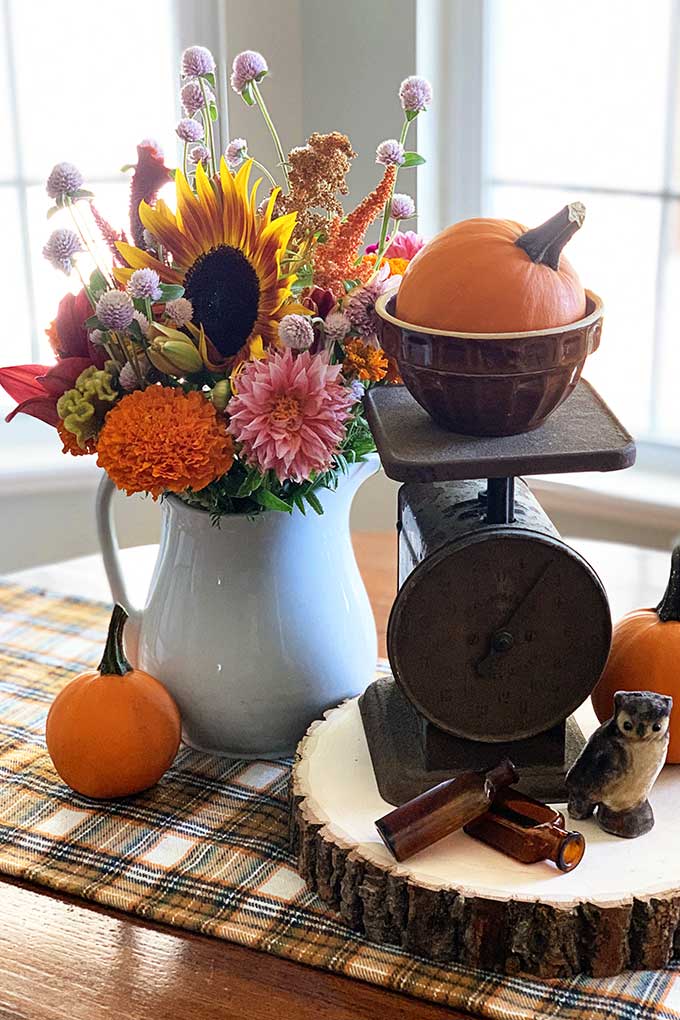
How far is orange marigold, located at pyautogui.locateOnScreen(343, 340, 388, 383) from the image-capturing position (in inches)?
41.9

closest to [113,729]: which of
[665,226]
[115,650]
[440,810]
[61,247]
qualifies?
[115,650]

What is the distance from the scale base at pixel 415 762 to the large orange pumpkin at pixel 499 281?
0.33 meters

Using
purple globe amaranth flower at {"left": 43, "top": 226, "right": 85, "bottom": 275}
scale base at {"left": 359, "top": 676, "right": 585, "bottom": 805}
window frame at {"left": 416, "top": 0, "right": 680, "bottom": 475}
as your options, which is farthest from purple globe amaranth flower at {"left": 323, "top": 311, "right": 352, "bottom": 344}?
window frame at {"left": 416, "top": 0, "right": 680, "bottom": 475}

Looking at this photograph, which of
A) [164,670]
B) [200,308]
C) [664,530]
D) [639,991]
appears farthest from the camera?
[664,530]

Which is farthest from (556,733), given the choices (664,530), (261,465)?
(664,530)

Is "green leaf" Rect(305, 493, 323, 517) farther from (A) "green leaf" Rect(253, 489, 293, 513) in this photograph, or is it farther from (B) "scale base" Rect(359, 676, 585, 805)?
(B) "scale base" Rect(359, 676, 585, 805)

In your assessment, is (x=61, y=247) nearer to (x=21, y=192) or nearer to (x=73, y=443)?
(x=73, y=443)

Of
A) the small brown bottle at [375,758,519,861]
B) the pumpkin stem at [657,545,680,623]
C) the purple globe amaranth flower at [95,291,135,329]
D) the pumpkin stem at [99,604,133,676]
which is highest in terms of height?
the purple globe amaranth flower at [95,291,135,329]

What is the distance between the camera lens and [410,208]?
1120mm

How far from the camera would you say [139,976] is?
94 cm

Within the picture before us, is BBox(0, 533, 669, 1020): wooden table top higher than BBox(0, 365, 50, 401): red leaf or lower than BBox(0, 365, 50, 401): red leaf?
lower

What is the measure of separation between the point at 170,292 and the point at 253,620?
1.00 ft

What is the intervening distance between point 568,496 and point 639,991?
1308mm

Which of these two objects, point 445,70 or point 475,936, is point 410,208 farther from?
point 445,70
